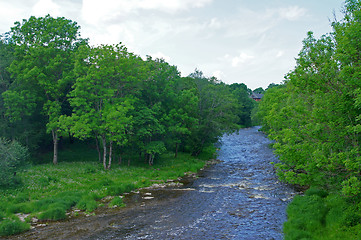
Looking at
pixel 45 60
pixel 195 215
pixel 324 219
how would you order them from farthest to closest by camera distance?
1. pixel 45 60
2. pixel 195 215
3. pixel 324 219

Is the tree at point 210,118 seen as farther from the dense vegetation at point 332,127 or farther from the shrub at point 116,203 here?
the dense vegetation at point 332,127

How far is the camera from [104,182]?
1105 inches

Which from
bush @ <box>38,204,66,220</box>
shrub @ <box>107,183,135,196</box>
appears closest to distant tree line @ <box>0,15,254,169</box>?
shrub @ <box>107,183,135,196</box>

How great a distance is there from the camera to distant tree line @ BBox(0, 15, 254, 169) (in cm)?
3331

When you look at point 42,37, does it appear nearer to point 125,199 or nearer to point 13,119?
point 13,119

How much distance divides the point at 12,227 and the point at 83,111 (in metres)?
19.0

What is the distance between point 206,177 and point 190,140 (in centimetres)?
1384

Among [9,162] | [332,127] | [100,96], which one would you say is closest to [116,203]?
[9,162]

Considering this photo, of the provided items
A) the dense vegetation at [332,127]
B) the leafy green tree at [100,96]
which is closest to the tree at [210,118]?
the leafy green tree at [100,96]

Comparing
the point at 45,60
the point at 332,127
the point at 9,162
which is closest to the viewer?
the point at 332,127

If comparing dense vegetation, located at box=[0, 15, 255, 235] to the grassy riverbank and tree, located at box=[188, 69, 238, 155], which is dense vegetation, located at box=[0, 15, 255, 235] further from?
tree, located at box=[188, 69, 238, 155]

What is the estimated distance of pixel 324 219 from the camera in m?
17.4

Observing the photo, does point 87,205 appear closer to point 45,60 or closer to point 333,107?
point 333,107

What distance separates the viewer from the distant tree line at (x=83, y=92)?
33.3 m
